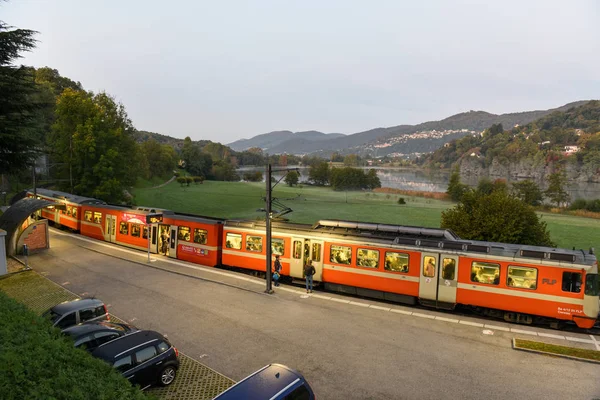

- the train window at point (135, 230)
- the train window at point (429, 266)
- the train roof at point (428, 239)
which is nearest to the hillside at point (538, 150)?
the train roof at point (428, 239)

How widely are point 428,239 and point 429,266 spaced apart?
4.23ft

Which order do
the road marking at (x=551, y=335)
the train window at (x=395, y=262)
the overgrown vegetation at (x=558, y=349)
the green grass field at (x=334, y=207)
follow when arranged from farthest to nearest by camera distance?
the green grass field at (x=334, y=207) < the train window at (x=395, y=262) < the road marking at (x=551, y=335) < the overgrown vegetation at (x=558, y=349)

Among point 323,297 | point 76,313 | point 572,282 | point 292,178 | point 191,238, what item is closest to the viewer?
point 76,313

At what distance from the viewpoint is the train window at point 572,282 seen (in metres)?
13.1

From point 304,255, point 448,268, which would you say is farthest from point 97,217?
point 448,268

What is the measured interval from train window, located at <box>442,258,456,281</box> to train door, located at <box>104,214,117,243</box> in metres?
23.6

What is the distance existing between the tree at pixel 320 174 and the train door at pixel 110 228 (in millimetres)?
63848

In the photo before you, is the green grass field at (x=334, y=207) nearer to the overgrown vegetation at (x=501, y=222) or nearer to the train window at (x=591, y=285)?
the overgrown vegetation at (x=501, y=222)

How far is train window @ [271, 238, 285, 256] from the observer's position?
750 inches

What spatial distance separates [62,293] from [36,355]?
11.9 metres

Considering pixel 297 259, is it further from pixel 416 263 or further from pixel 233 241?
pixel 416 263

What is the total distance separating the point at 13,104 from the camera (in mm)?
17594

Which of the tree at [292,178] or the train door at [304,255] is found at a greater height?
the tree at [292,178]

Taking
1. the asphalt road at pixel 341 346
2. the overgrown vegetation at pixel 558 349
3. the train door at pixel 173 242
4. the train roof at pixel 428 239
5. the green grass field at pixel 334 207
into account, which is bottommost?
the green grass field at pixel 334 207
